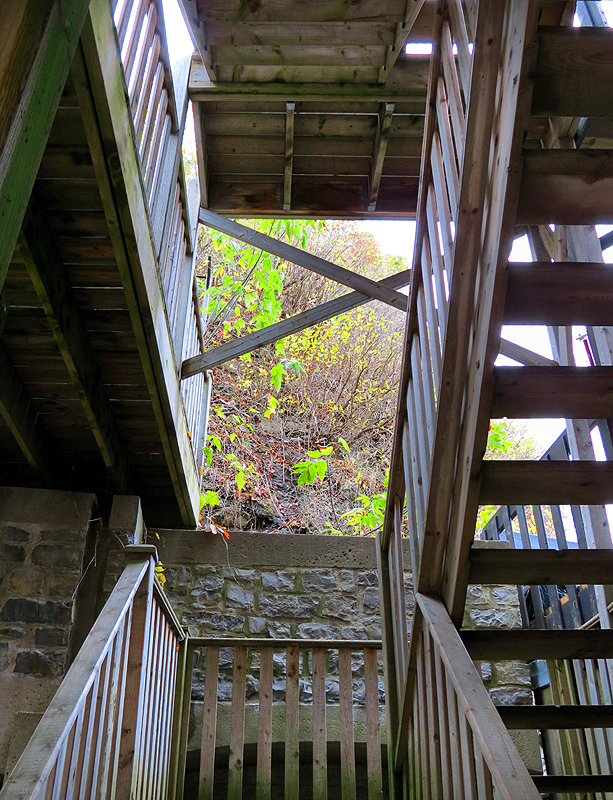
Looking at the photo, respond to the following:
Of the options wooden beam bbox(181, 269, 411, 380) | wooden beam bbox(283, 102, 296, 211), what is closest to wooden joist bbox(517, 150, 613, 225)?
wooden beam bbox(181, 269, 411, 380)

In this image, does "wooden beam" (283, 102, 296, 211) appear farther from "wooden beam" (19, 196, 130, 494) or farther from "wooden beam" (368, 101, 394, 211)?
"wooden beam" (19, 196, 130, 494)

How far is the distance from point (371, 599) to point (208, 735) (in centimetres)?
159

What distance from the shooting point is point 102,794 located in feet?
6.51

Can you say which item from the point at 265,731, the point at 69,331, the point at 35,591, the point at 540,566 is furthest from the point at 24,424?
the point at 540,566

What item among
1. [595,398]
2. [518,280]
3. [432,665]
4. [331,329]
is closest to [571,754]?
[432,665]

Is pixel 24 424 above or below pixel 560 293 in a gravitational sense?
above

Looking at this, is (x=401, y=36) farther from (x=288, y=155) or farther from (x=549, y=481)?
(x=549, y=481)

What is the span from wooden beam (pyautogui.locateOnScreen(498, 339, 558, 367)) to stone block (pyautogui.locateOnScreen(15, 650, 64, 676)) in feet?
9.76

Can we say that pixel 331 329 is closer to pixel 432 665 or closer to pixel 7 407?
pixel 7 407

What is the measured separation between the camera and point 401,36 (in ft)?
12.4

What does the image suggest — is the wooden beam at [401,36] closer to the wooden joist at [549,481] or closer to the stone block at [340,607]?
the wooden joist at [549,481]

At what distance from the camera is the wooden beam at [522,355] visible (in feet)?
13.1

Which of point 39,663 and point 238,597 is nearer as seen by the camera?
point 39,663

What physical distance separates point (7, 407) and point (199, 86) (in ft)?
7.48
